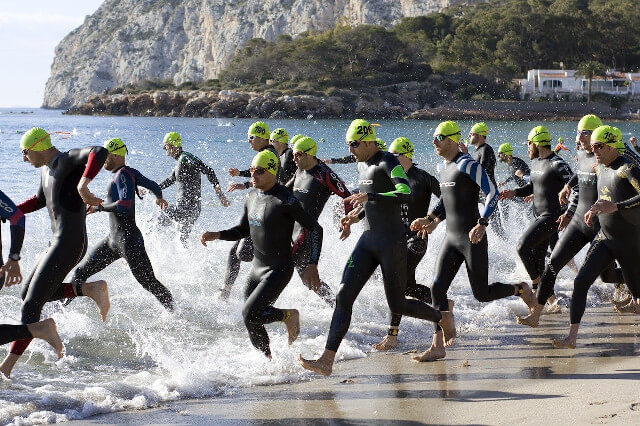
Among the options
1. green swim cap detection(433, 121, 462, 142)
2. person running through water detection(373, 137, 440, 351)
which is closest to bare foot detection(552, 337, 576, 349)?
person running through water detection(373, 137, 440, 351)

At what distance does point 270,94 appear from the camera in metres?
95.5

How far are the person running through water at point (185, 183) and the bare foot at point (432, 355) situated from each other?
4744 mm

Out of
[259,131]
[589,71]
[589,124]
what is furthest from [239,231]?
[589,71]

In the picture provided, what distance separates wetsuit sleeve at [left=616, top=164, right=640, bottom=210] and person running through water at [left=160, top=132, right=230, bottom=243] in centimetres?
567

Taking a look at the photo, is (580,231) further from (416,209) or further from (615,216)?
(416,209)

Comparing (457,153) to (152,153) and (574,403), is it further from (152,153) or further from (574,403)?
(152,153)

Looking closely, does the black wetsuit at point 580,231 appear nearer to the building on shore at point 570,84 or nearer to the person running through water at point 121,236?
the person running through water at point 121,236

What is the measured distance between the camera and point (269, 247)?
22.6ft

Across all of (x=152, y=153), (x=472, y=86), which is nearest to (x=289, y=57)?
(x=472, y=86)

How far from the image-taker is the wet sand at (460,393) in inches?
224

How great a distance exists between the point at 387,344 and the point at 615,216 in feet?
7.64

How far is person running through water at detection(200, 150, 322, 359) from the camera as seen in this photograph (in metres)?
6.80

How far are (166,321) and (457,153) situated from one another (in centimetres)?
395

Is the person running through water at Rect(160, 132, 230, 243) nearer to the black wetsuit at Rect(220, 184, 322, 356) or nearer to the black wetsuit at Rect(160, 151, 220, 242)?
the black wetsuit at Rect(160, 151, 220, 242)
